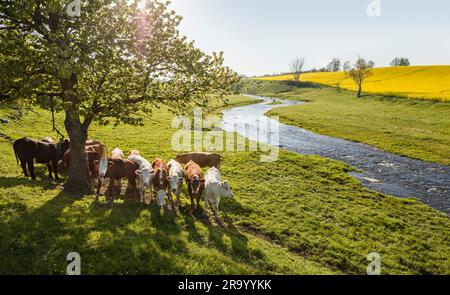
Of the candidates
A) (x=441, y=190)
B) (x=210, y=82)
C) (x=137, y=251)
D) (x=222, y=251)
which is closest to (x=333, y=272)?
(x=222, y=251)

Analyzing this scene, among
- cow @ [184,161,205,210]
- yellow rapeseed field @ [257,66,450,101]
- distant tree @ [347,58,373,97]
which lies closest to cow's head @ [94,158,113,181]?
cow @ [184,161,205,210]

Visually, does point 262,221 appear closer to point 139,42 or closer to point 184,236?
point 184,236

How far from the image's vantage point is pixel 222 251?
1258cm

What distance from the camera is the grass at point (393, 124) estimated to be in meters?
36.2

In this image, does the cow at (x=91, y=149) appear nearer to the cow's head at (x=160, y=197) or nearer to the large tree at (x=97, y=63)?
the large tree at (x=97, y=63)

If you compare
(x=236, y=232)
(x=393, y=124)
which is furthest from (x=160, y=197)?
(x=393, y=124)

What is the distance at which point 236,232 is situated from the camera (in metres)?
15.0

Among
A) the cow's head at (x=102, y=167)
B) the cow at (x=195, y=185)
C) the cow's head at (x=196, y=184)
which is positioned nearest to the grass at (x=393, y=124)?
the cow at (x=195, y=185)

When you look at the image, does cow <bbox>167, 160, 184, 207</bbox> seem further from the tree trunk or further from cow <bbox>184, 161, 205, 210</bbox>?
the tree trunk

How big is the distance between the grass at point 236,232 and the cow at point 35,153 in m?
0.91

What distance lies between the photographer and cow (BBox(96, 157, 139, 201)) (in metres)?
16.6

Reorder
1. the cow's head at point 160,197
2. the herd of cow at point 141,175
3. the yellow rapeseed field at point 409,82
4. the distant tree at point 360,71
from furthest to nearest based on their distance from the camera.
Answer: the distant tree at point 360,71
the yellow rapeseed field at point 409,82
the herd of cow at point 141,175
the cow's head at point 160,197

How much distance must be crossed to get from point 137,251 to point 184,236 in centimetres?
248

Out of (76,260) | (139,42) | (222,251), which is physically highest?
(139,42)
